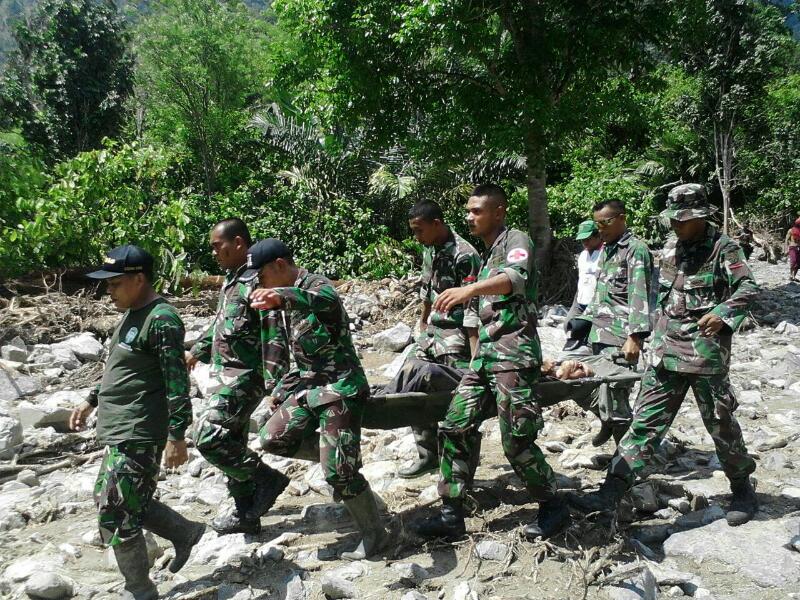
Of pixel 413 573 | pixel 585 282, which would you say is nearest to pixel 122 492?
pixel 413 573

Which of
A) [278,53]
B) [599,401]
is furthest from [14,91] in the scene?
[599,401]

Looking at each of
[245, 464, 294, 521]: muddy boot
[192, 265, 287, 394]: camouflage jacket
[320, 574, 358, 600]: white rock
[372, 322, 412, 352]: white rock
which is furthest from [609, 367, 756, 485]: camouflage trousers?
[372, 322, 412, 352]: white rock

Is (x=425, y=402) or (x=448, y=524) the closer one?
(x=448, y=524)

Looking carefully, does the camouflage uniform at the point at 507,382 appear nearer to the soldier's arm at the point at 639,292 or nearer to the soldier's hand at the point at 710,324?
the soldier's hand at the point at 710,324

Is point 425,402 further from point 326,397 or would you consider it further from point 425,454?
point 425,454

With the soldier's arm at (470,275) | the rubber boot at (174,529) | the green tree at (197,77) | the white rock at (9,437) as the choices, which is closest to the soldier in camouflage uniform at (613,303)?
the soldier's arm at (470,275)

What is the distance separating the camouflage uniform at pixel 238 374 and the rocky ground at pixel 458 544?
1.59 feet

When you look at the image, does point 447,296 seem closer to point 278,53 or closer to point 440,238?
A: point 440,238

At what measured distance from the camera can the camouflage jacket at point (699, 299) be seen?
362 centimetres

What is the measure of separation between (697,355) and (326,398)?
202 cm

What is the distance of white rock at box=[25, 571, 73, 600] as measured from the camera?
10.7 ft

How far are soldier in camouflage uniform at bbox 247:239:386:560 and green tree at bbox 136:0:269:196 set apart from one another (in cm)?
1380

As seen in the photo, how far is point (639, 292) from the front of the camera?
14.6 ft

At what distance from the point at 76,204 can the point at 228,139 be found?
23.3 ft
